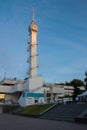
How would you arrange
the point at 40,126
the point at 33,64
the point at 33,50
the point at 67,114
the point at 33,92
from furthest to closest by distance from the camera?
the point at 33,50 < the point at 33,64 < the point at 33,92 < the point at 67,114 < the point at 40,126

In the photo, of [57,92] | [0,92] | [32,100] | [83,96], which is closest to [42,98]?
[32,100]

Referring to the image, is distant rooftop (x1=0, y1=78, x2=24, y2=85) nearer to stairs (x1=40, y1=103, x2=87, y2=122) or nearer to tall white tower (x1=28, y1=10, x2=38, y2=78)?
tall white tower (x1=28, y1=10, x2=38, y2=78)

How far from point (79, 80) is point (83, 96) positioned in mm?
52985

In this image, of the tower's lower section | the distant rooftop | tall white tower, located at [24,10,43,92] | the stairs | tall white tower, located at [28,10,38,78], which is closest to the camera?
the stairs

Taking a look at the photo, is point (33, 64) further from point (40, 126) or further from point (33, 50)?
point (40, 126)

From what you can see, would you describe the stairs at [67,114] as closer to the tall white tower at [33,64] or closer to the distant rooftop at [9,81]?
the tall white tower at [33,64]

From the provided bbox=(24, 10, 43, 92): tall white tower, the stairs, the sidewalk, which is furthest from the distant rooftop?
the sidewalk

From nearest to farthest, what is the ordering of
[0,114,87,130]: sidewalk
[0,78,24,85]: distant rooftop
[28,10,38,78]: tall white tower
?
[0,114,87,130]: sidewalk, [28,10,38,78]: tall white tower, [0,78,24,85]: distant rooftop

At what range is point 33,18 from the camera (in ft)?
278

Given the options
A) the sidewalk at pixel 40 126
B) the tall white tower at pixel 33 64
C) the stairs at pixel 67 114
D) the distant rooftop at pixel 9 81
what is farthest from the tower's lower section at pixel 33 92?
the sidewalk at pixel 40 126

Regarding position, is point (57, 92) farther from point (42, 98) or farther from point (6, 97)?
point (6, 97)

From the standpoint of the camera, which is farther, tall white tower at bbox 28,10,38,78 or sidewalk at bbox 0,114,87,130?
tall white tower at bbox 28,10,38,78

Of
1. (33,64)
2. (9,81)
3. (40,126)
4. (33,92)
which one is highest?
(33,64)

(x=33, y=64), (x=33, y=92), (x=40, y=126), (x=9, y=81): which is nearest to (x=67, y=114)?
(x=40, y=126)
